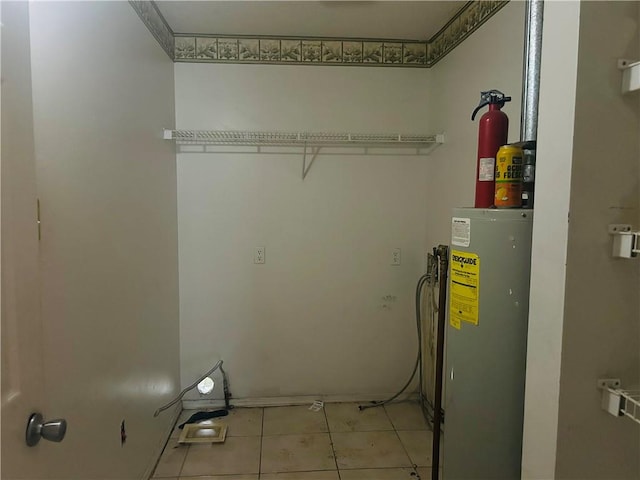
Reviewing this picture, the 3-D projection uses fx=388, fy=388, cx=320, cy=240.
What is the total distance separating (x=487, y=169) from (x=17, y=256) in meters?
A: 1.30

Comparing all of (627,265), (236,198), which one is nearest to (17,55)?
(627,265)

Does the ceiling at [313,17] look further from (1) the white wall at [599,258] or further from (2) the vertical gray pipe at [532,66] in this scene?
(1) the white wall at [599,258]

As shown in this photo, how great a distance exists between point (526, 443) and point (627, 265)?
545mm

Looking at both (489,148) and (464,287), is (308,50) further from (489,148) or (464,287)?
(464,287)

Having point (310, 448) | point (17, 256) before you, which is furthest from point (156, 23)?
point (310, 448)

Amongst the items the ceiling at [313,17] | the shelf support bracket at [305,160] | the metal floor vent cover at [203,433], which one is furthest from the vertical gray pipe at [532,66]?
the metal floor vent cover at [203,433]

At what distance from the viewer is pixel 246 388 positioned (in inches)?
113

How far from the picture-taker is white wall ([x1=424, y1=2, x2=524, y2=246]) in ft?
5.98

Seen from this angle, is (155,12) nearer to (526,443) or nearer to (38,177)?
(38,177)

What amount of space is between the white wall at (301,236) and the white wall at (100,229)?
43 centimetres

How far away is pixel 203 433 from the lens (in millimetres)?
2479

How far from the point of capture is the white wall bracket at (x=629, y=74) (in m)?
0.87

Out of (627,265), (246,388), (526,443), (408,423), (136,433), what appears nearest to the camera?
(627,265)

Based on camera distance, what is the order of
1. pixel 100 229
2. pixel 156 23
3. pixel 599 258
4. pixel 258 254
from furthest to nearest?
pixel 258 254
pixel 156 23
pixel 100 229
pixel 599 258
